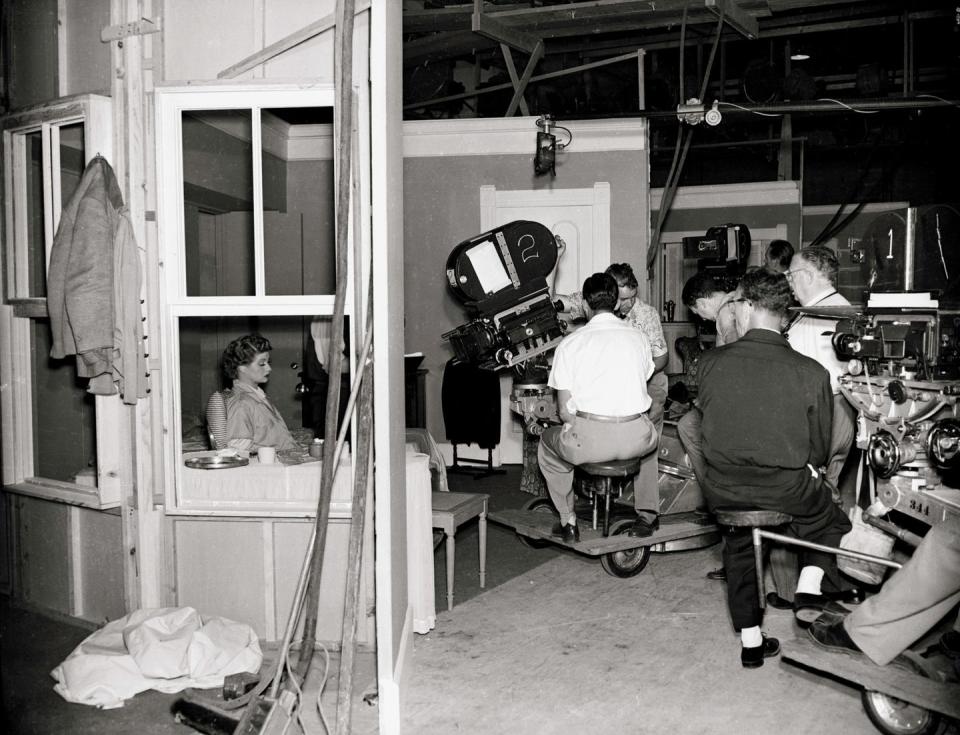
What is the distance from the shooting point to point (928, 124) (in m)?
11.0

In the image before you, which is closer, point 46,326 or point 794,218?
point 46,326

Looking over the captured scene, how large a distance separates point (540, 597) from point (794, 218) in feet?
23.1

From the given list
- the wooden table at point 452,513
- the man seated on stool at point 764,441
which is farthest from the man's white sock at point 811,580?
the wooden table at point 452,513

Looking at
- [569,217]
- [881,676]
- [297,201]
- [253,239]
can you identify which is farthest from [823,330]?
[297,201]

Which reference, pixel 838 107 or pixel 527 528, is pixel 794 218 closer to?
pixel 838 107

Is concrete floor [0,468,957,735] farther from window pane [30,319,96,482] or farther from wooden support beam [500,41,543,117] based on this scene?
wooden support beam [500,41,543,117]

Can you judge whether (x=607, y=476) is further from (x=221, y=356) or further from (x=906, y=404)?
(x=221, y=356)

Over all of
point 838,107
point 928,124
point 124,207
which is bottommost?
point 124,207

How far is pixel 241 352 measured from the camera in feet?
14.4

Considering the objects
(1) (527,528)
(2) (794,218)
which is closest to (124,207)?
(1) (527,528)

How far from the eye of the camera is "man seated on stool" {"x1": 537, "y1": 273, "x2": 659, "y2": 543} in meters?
4.28

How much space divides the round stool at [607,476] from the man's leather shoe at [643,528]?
0.15 m

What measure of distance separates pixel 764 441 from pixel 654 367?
1.39 meters

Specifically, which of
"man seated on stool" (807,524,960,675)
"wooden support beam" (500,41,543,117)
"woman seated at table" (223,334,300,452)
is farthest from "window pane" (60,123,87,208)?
"man seated on stool" (807,524,960,675)
